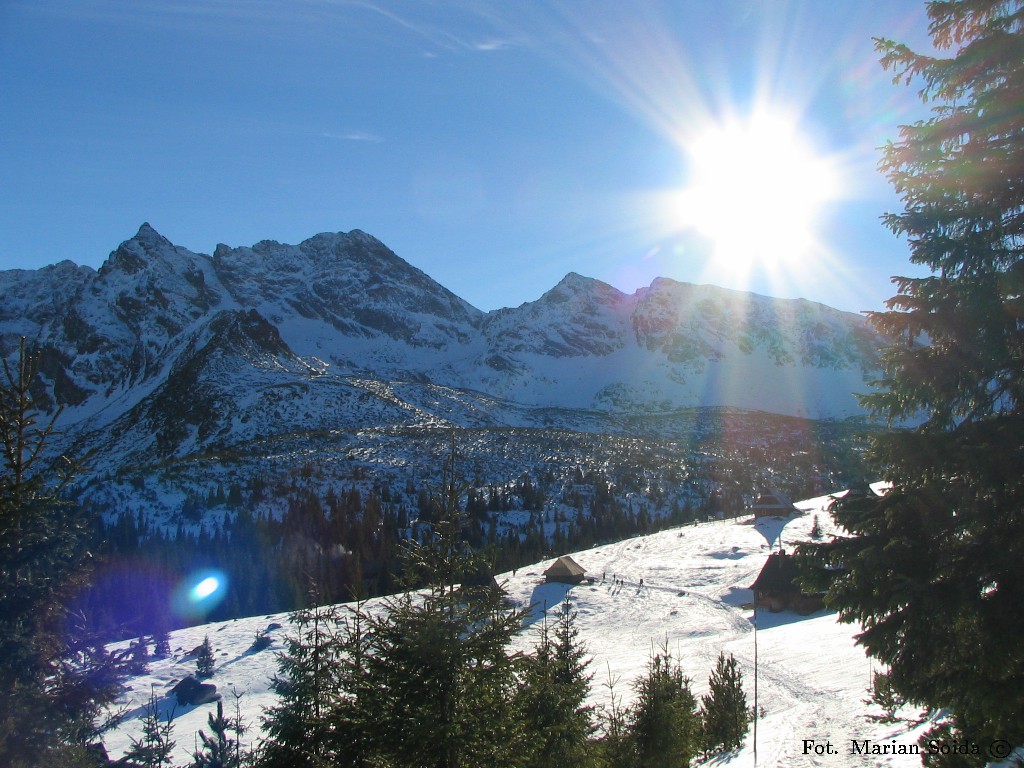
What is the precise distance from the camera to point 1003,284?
7.13 meters

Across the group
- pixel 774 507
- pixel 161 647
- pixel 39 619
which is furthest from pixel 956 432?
pixel 774 507

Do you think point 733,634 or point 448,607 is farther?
point 733,634

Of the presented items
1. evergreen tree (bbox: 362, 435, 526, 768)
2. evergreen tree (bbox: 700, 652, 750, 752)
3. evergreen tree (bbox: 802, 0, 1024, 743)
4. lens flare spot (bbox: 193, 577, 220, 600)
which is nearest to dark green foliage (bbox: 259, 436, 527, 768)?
evergreen tree (bbox: 362, 435, 526, 768)

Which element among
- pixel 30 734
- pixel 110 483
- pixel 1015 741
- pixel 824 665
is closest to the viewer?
pixel 1015 741

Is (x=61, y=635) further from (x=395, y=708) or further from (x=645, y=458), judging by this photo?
(x=645, y=458)

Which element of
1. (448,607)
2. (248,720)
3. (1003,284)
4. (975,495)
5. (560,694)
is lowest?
(248,720)

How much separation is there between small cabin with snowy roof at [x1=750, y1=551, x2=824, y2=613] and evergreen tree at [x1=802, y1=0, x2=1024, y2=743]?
35.2 m

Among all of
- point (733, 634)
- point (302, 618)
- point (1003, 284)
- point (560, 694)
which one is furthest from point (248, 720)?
point (1003, 284)

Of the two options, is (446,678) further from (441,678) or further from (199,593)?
(199,593)

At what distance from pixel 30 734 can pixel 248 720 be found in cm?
2107

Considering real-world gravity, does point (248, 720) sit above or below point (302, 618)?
below

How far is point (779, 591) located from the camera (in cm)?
4128

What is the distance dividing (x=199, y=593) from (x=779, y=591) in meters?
55.2

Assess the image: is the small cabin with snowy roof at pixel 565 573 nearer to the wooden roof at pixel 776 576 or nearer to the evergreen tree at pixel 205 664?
the wooden roof at pixel 776 576
